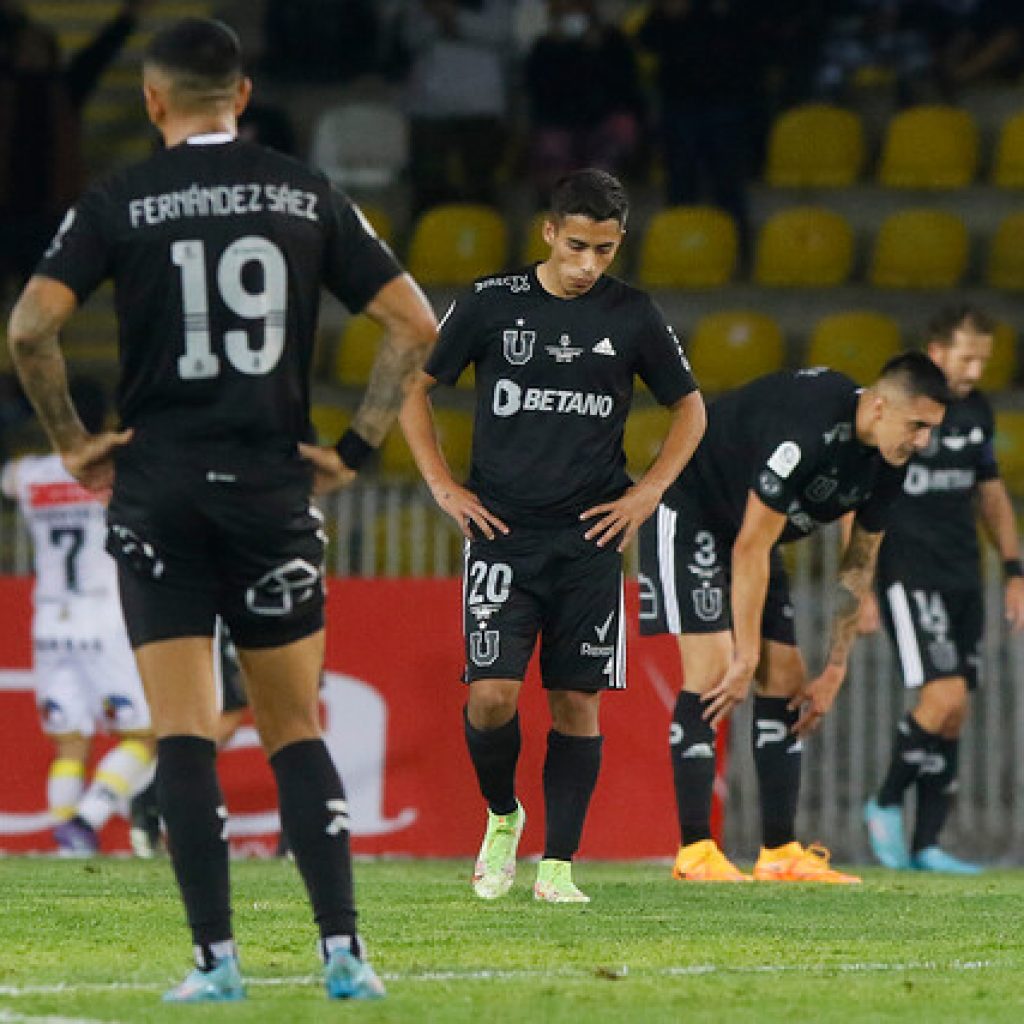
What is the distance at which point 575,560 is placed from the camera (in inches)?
322

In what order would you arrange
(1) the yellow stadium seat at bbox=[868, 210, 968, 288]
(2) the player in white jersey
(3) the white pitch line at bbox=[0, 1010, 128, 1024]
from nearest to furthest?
(3) the white pitch line at bbox=[0, 1010, 128, 1024], (2) the player in white jersey, (1) the yellow stadium seat at bbox=[868, 210, 968, 288]

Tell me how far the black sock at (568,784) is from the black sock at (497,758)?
0.41 ft

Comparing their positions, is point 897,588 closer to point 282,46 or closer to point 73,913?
point 73,913

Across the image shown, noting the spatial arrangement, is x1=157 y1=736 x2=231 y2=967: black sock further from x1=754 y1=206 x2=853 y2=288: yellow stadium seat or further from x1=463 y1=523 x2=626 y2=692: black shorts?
x1=754 y1=206 x2=853 y2=288: yellow stadium seat

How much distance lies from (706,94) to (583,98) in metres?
1.20

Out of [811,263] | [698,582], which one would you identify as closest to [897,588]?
[698,582]

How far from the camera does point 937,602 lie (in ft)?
38.5

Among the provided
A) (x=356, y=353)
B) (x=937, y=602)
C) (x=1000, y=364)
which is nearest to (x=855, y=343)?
(x=1000, y=364)

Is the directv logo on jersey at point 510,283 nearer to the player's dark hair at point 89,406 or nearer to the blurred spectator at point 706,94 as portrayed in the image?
the player's dark hair at point 89,406

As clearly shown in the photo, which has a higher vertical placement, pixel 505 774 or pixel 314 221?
pixel 314 221

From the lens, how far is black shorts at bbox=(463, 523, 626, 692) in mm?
8156

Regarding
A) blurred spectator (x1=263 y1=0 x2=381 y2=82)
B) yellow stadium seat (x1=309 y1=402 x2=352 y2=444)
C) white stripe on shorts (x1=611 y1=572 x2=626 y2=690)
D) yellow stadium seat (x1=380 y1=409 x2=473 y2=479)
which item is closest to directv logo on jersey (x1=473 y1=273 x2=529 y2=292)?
white stripe on shorts (x1=611 y1=572 x2=626 y2=690)

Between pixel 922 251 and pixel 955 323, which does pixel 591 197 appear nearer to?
pixel 955 323

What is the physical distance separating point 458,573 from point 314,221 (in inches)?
326
